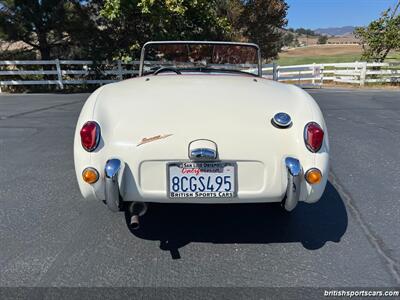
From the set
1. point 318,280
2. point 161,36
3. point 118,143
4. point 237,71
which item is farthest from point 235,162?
point 161,36

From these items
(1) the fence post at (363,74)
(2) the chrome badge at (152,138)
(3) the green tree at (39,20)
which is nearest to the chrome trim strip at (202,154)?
(2) the chrome badge at (152,138)

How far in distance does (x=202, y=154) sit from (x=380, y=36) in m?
17.2

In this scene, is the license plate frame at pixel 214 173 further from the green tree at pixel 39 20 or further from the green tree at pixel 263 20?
the green tree at pixel 263 20

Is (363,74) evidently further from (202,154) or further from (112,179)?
(112,179)

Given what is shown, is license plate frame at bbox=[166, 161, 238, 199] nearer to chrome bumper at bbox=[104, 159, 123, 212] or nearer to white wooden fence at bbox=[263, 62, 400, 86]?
chrome bumper at bbox=[104, 159, 123, 212]

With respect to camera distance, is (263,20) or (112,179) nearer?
(112,179)

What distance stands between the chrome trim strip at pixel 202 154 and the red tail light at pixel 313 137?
60 cm

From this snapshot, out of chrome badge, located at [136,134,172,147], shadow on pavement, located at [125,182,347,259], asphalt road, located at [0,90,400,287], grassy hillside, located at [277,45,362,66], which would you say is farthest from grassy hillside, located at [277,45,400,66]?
chrome badge, located at [136,134,172,147]

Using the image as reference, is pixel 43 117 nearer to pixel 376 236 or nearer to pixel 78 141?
pixel 78 141

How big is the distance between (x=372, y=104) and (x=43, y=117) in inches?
328

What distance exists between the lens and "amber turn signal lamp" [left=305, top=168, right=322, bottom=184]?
2.19 metres

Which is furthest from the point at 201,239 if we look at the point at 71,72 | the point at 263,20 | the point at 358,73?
the point at 263,20

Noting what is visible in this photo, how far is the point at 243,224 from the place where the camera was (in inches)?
112

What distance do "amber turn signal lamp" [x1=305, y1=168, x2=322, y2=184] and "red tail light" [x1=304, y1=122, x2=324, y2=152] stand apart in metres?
0.13
